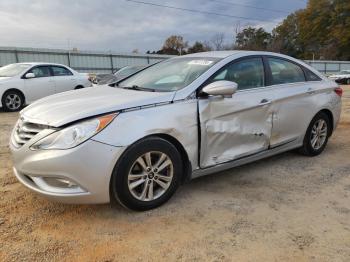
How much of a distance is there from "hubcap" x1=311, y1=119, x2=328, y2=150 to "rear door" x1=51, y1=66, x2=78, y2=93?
8.46 meters

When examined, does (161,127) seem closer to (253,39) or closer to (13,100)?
(13,100)

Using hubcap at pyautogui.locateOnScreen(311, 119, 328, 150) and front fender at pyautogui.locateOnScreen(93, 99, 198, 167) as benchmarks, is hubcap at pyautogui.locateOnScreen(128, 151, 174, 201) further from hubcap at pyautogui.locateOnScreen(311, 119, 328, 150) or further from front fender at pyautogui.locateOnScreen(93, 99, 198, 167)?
hubcap at pyautogui.locateOnScreen(311, 119, 328, 150)

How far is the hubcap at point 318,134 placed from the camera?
17.0 ft

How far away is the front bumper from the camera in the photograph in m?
2.99

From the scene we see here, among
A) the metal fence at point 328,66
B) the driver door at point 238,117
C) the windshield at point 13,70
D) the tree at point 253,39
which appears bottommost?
the metal fence at point 328,66

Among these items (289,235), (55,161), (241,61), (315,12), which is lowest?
(289,235)

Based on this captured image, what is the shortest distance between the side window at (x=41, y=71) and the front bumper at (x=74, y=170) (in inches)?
335

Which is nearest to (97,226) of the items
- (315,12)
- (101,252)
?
(101,252)

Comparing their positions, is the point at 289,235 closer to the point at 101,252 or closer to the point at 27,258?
the point at 101,252

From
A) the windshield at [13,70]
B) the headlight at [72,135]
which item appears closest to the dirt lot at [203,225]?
the headlight at [72,135]

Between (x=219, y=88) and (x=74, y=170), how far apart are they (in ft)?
5.25

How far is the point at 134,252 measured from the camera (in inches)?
110

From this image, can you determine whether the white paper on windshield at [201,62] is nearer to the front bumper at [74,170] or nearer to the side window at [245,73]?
the side window at [245,73]

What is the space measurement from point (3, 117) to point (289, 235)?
8.33 metres
